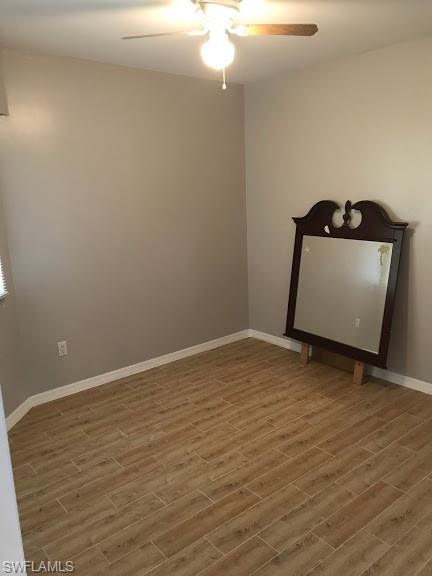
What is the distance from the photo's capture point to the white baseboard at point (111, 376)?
325 centimetres

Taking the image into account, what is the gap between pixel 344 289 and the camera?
3.59 meters

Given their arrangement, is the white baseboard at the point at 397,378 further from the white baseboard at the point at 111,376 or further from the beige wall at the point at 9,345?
the beige wall at the point at 9,345

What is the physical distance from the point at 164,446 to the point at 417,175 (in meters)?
2.52

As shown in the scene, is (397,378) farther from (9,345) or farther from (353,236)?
(9,345)

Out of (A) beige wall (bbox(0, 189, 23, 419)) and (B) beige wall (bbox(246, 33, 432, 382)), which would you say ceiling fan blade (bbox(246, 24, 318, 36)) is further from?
(A) beige wall (bbox(0, 189, 23, 419))

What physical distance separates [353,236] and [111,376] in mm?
2291

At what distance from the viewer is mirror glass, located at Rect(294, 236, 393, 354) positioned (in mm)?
3355

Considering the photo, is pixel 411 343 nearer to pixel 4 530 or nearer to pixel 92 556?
pixel 92 556

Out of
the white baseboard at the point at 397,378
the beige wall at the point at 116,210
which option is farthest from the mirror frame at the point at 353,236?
the beige wall at the point at 116,210

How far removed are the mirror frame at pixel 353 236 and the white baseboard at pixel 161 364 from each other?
30 centimetres

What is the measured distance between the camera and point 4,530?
1146 millimetres

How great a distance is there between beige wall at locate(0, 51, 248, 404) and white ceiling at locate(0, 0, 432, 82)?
11.0 inches

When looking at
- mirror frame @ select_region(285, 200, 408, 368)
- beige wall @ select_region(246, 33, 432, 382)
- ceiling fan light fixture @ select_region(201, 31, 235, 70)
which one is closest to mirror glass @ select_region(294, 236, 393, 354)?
mirror frame @ select_region(285, 200, 408, 368)

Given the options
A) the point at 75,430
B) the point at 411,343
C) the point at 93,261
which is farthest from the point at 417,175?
the point at 75,430
